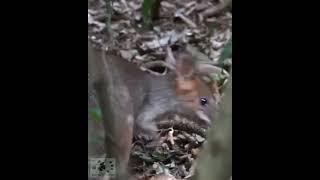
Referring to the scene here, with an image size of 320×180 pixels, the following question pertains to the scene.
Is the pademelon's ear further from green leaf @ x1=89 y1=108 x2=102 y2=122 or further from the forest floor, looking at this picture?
green leaf @ x1=89 y1=108 x2=102 y2=122

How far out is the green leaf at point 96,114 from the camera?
430 cm

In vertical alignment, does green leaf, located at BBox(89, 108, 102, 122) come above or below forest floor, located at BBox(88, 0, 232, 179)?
below

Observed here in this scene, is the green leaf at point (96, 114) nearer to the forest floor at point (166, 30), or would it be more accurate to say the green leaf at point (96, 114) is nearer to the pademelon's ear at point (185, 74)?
the forest floor at point (166, 30)

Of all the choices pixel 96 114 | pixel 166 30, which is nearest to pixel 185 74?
pixel 166 30

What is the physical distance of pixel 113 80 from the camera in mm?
4332

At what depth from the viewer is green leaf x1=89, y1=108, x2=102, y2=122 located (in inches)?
169

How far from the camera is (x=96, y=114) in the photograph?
4.31 meters

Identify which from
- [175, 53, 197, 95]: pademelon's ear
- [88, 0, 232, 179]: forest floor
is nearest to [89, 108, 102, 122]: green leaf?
[88, 0, 232, 179]: forest floor

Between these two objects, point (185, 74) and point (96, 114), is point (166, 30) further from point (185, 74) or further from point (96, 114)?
point (96, 114)

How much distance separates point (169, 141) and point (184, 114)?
150 millimetres

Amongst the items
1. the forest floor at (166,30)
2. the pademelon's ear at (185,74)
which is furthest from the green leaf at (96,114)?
the pademelon's ear at (185,74)

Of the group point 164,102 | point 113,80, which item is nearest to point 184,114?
point 164,102

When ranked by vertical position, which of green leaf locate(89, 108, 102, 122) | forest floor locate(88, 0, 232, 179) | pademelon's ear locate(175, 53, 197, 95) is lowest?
green leaf locate(89, 108, 102, 122)

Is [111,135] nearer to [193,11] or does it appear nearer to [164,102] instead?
[164,102]
